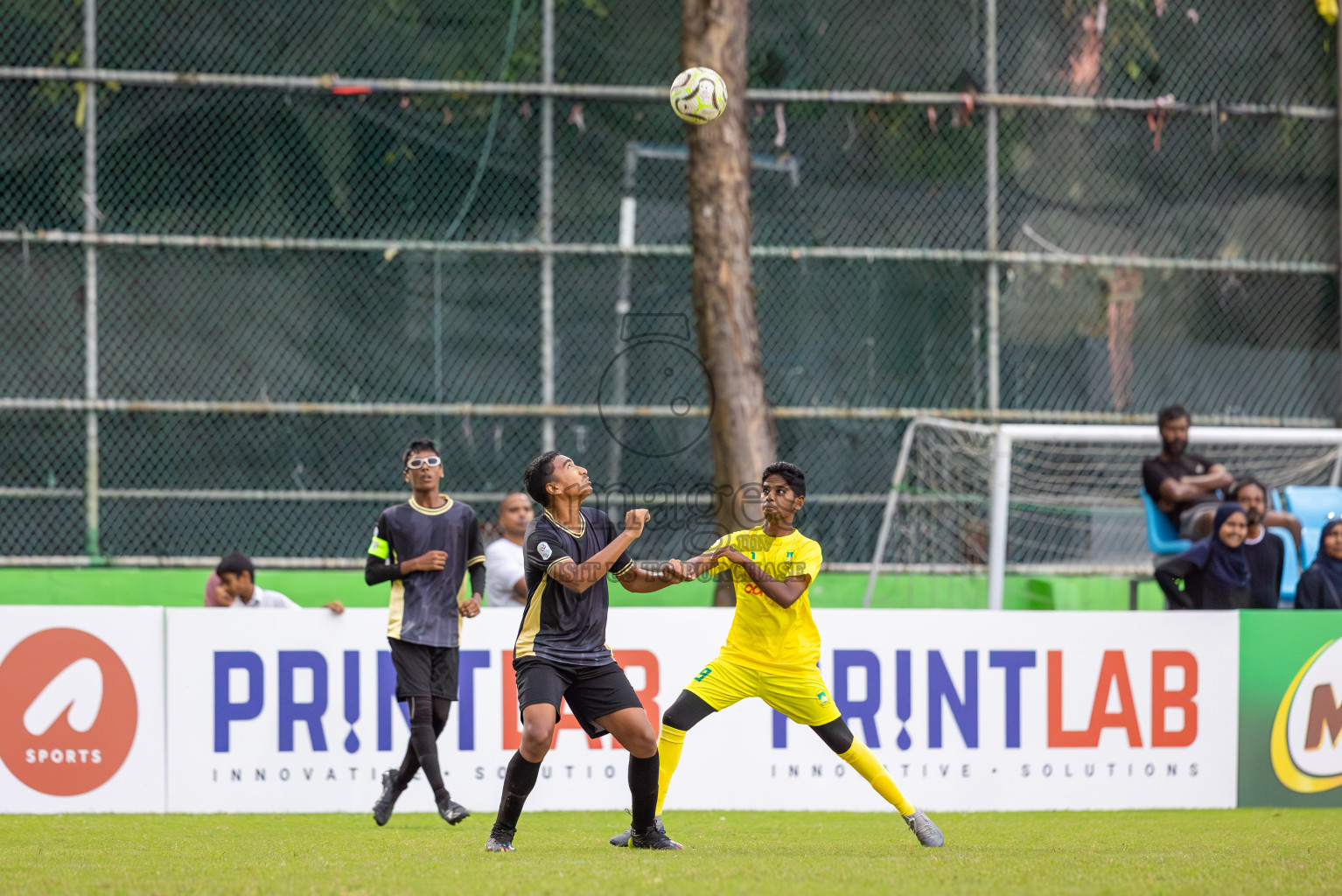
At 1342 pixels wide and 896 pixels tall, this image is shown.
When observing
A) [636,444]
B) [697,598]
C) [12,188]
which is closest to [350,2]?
[12,188]

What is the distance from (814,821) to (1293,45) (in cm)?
1099

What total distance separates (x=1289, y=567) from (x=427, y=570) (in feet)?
24.7

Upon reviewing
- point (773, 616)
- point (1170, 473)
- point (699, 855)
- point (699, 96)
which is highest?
point (699, 96)

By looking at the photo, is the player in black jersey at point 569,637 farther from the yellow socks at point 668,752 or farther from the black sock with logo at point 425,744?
the black sock with logo at point 425,744

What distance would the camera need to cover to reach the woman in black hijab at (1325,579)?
9.84 meters

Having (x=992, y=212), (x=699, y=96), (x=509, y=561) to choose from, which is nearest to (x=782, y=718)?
(x=509, y=561)

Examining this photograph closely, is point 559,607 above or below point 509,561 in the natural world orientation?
above

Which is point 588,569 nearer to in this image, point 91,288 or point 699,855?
point 699,855

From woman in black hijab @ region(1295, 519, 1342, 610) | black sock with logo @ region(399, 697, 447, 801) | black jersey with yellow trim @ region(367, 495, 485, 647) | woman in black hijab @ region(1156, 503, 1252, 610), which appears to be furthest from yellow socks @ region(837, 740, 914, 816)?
woman in black hijab @ region(1295, 519, 1342, 610)

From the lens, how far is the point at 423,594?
791 centimetres

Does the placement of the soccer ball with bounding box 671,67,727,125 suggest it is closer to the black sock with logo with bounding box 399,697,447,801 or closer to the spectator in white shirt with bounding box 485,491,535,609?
the spectator in white shirt with bounding box 485,491,535,609

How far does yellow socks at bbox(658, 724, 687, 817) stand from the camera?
6809 mm

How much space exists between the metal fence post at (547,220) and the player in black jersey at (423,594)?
5.68 metres

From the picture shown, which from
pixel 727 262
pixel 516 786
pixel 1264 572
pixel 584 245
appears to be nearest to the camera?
pixel 516 786
